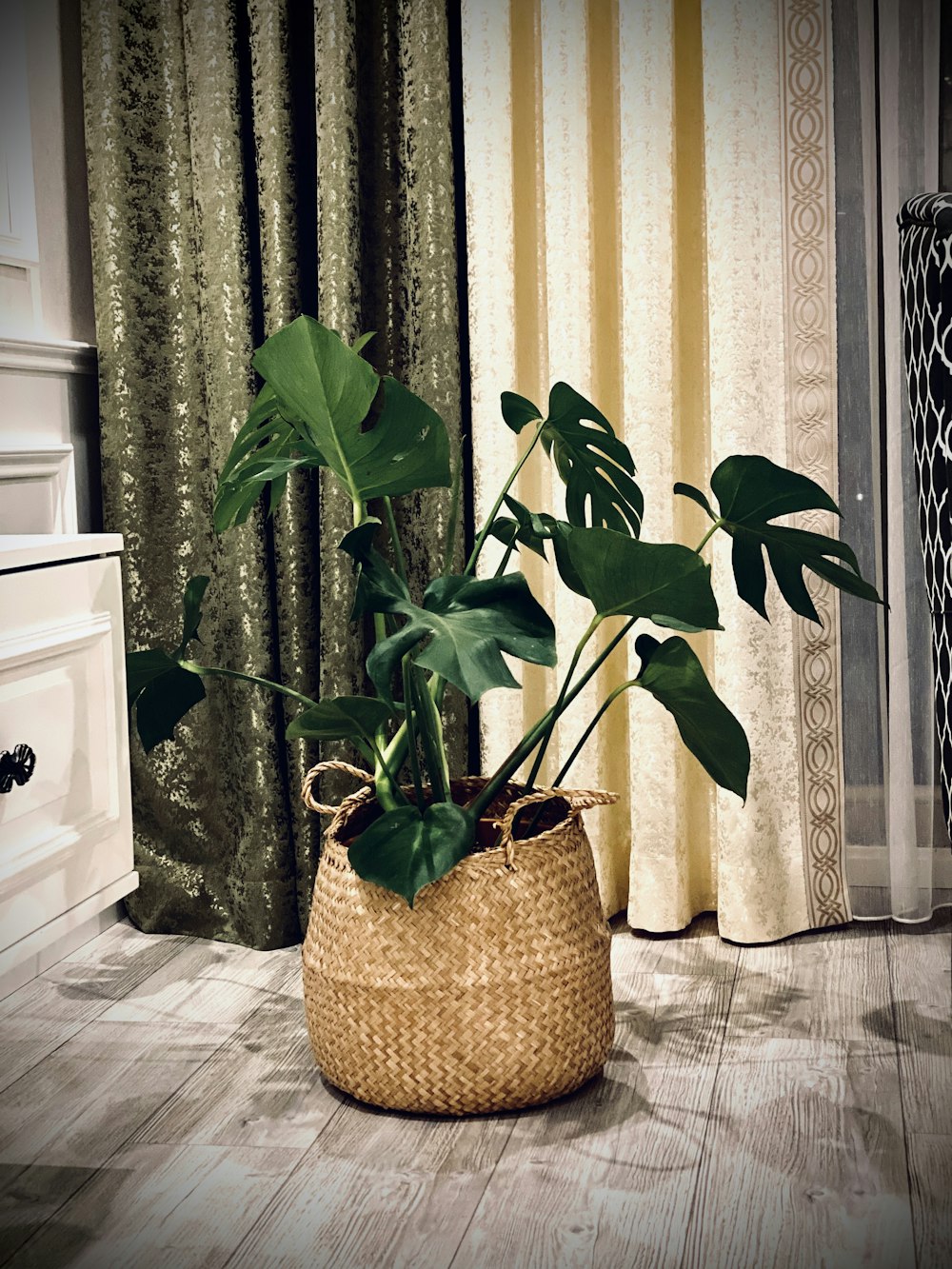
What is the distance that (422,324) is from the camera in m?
1.92

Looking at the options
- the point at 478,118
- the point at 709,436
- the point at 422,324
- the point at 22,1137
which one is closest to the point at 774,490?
the point at 709,436

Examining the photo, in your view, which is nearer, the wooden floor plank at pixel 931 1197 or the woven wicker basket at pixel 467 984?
the wooden floor plank at pixel 931 1197

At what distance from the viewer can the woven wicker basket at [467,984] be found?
1418 millimetres

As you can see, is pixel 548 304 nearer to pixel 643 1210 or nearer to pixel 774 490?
pixel 774 490

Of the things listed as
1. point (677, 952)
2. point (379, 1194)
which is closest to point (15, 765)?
point (379, 1194)

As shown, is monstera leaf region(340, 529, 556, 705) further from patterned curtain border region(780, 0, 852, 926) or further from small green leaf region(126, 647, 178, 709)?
patterned curtain border region(780, 0, 852, 926)

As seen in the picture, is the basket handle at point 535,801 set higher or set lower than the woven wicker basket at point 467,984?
higher

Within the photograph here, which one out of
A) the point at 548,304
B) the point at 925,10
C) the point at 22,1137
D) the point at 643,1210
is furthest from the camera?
the point at 548,304

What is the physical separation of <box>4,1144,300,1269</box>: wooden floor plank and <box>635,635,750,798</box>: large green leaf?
2.01ft

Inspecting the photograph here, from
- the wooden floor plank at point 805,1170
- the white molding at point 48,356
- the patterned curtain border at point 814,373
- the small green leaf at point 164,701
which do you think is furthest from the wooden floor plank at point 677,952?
the white molding at point 48,356

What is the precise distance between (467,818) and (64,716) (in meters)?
0.44

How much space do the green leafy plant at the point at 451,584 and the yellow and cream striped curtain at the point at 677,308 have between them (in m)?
0.37

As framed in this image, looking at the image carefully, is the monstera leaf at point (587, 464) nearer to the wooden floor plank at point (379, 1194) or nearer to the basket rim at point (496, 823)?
the basket rim at point (496, 823)

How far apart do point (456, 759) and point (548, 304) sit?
27.5 inches
